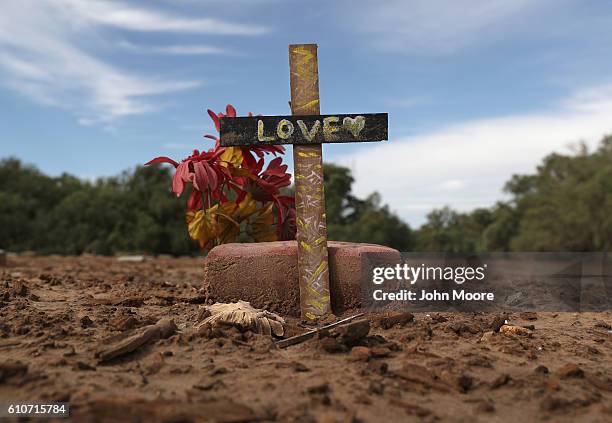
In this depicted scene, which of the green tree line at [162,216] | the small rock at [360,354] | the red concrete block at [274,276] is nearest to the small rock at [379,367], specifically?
the small rock at [360,354]

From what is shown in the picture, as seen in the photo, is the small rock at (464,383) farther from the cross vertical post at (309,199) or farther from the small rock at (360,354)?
the cross vertical post at (309,199)

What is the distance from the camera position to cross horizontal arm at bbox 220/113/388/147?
4898 mm

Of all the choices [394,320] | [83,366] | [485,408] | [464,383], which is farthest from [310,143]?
[485,408]

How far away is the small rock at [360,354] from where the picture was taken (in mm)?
3559

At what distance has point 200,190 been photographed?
557 cm

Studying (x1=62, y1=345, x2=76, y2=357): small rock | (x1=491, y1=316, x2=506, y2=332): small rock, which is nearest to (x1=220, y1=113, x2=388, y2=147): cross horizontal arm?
(x1=491, y1=316, x2=506, y2=332): small rock

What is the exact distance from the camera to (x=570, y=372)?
140 inches

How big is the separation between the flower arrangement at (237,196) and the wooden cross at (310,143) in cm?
71

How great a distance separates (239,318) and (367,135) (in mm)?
1795

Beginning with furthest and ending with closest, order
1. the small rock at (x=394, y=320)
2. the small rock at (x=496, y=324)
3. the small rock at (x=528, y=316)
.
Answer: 1. the small rock at (x=528, y=316)
2. the small rock at (x=496, y=324)
3. the small rock at (x=394, y=320)

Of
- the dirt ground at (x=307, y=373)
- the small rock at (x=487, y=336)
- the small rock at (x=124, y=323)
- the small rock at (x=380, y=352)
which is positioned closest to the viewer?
the dirt ground at (x=307, y=373)

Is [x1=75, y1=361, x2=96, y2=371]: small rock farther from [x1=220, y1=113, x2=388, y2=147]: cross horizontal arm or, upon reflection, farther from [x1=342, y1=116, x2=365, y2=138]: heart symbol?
[x1=342, y1=116, x2=365, y2=138]: heart symbol

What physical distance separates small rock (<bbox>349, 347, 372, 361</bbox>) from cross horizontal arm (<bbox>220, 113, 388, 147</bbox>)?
6.05 feet

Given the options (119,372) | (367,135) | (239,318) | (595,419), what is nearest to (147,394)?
(119,372)
